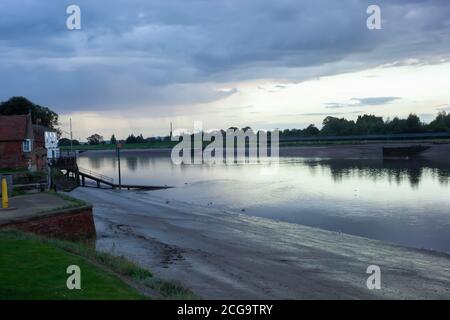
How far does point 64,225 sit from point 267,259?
7.45 metres

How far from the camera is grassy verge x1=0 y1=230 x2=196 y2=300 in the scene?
25.7 ft

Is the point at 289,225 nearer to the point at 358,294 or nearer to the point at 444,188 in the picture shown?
the point at 358,294

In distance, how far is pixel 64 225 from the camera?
17.1 m

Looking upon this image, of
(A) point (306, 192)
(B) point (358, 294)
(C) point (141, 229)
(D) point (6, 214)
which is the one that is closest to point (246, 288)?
(B) point (358, 294)

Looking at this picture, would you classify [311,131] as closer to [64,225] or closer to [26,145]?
[26,145]

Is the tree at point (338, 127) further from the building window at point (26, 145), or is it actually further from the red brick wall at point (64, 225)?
the red brick wall at point (64, 225)

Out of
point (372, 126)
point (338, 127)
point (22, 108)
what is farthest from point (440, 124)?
point (22, 108)

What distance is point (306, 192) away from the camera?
37.9 m

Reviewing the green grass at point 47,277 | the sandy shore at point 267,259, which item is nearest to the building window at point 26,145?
the sandy shore at point 267,259

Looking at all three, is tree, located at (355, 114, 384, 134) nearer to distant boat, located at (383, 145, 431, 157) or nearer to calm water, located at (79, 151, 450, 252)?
distant boat, located at (383, 145, 431, 157)

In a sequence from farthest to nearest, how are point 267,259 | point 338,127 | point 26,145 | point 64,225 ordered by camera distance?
point 338,127 → point 26,145 → point 64,225 → point 267,259

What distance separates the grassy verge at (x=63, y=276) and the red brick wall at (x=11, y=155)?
106 ft

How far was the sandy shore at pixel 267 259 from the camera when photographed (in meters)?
12.5
